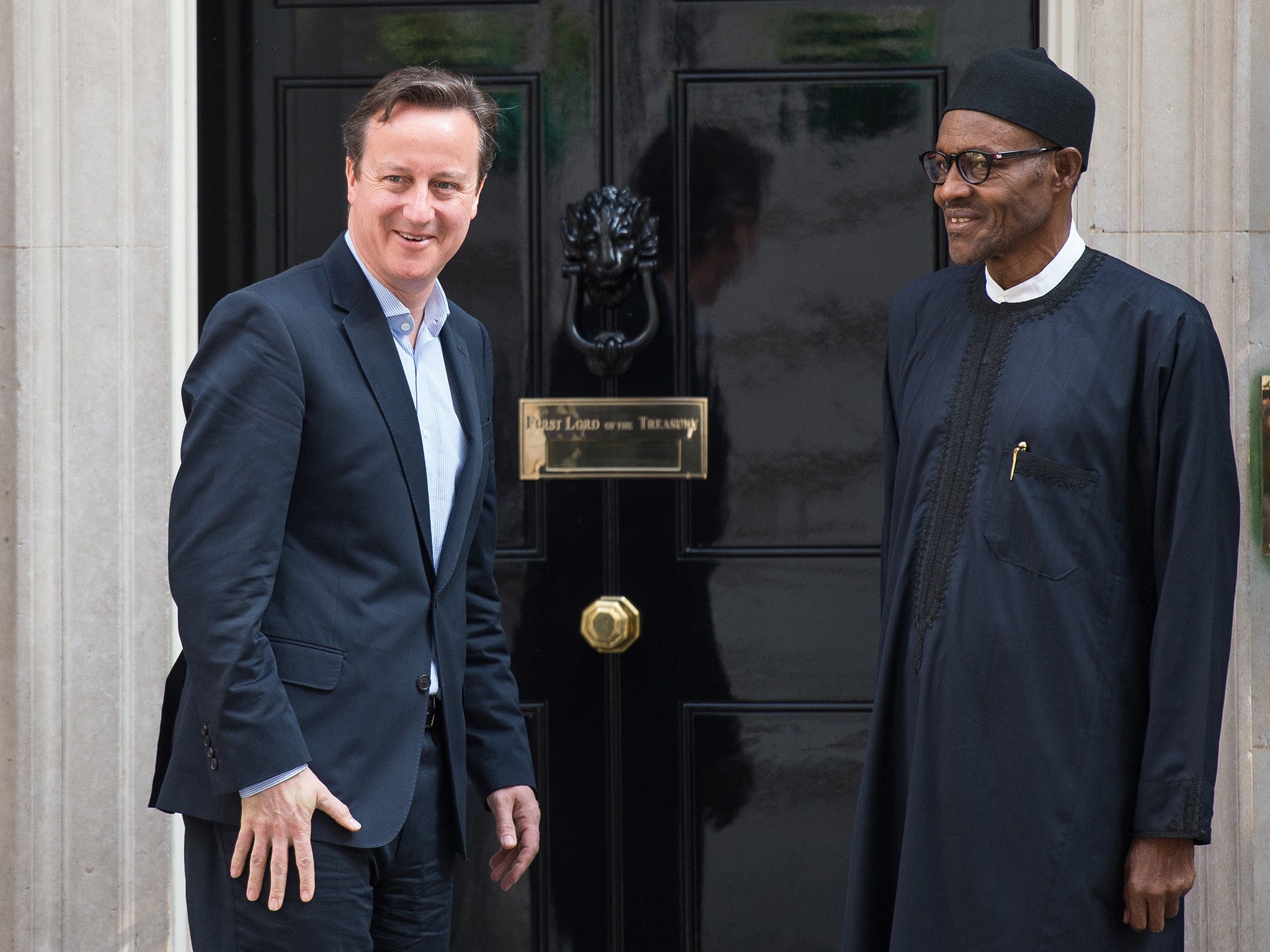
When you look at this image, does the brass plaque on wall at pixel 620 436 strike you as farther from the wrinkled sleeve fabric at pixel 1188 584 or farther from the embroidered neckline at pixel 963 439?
the wrinkled sleeve fabric at pixel 1188 584

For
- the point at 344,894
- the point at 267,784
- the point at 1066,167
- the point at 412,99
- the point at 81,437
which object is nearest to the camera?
the point at 267,784

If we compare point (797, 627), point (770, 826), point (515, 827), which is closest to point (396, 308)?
point (515, 827)

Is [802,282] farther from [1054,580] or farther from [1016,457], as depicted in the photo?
[1054,580]

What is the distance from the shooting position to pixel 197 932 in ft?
6.11

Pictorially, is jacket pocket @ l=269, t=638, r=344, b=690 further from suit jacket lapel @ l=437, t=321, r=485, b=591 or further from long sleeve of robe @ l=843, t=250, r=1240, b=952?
long sleeve of robe @ l=843, t=250, r=1240, b=952

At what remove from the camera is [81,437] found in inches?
112

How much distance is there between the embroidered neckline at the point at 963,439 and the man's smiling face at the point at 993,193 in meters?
0.11

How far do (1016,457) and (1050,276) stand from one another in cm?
32

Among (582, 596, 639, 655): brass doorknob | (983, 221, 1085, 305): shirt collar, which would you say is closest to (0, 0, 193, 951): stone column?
(582, 596, 639, 655): brass doorknob

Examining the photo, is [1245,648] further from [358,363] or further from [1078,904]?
[358,363]

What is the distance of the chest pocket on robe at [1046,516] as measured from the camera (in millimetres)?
1934

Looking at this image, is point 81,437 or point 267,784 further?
point 81,437

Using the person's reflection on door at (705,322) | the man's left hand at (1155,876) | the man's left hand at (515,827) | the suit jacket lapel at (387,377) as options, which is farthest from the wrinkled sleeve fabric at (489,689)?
the man's left hand at (1155,876)

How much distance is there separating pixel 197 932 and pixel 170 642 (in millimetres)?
1131
